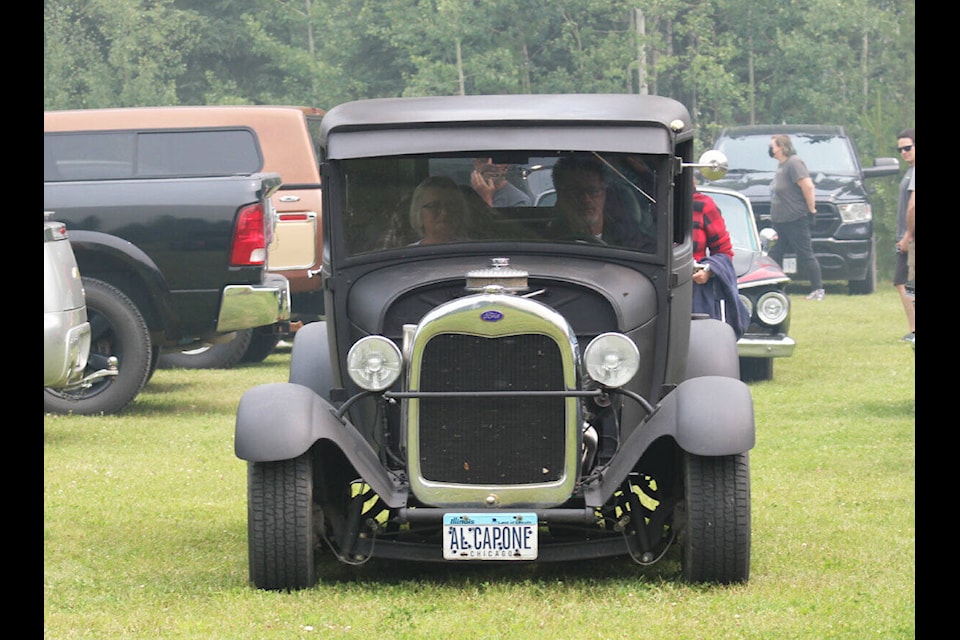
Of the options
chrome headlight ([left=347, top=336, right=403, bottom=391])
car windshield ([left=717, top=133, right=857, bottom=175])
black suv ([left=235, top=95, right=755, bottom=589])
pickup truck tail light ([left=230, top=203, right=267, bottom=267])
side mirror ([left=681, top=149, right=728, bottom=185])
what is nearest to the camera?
black suv ([left=235, top=95, right=755, bottom=589])

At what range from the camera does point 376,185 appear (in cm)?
763

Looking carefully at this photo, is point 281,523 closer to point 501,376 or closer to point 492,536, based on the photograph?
point 492,536

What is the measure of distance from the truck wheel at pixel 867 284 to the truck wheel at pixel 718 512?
18.0m

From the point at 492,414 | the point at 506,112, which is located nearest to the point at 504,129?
the point at 506,112

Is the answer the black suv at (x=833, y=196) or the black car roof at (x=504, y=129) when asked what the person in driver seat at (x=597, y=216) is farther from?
the black suv at (x=833, y=196)

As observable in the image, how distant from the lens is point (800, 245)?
74.0 feet

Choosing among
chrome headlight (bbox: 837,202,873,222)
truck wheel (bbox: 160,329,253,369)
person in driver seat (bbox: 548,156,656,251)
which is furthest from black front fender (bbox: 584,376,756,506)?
chrome headlight (bbox: 837,202,873,222)

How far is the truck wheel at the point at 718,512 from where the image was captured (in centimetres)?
690

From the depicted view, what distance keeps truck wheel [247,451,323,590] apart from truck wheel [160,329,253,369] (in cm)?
981

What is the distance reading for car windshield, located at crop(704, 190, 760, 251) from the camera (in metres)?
16.0

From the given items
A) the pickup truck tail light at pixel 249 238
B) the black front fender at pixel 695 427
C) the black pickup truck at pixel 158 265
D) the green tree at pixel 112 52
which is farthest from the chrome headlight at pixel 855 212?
the green tree at pixel 112 52

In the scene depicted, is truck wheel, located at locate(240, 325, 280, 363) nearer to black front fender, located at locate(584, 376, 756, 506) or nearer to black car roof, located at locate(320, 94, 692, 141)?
black car roof, located at locate(320, 94, 692, 141)

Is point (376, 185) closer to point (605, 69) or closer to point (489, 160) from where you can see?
point (489, 160)
